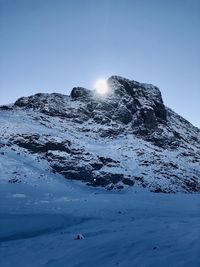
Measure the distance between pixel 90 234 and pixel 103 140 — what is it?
44.0 meters

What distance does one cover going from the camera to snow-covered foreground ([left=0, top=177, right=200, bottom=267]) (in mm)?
10898

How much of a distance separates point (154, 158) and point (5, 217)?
123ft

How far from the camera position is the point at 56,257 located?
11.8m

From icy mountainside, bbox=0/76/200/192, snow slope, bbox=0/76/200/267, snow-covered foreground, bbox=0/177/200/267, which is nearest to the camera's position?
snow-covered foreground, bbox=0/177/200/267

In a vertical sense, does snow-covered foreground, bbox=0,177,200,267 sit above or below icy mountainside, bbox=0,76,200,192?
below

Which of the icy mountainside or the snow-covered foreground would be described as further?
the icy mountainside

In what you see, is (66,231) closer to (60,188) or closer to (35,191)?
(35,191)

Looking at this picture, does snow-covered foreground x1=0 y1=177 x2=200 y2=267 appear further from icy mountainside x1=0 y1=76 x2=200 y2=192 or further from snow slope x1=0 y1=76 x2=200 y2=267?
icy mountainside x1=0 y1=76 x2=200 y2=192

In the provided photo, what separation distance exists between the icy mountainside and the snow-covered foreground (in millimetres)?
12734

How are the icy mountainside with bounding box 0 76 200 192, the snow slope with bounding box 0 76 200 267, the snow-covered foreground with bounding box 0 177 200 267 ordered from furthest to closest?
the icy mountainside with bounding box 0 76 200 192
the snow slope with bounding box 0 76 200 267
the snow-covered foreground with bounding box 0 177 200 267

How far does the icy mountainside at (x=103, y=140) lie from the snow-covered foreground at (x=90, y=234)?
12.7 metres

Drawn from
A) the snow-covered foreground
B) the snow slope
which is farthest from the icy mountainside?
the snow-covered foreground

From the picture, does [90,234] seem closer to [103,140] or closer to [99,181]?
[99,181]

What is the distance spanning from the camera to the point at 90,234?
1603cm
